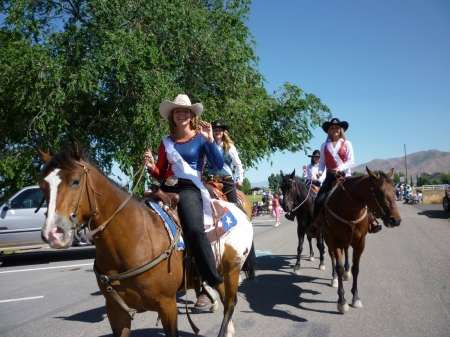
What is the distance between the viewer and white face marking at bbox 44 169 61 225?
2.74 metres

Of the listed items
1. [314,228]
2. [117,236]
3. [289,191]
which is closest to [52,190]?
[117,236]

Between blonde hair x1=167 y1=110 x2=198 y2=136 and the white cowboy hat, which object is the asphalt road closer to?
blonde hair x1=167 y1=110 x2=198 y2=136

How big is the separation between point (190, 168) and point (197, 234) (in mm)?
673

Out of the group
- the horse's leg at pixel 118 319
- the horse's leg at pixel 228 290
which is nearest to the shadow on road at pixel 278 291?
the horse's leg at pixel 228 290

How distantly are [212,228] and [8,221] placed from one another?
9202 mm

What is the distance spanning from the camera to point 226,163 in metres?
7.64

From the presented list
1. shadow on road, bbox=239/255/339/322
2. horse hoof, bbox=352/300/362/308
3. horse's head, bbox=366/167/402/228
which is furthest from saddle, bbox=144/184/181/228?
horse hoof, bbox=352/300/362/308

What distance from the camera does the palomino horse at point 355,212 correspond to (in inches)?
234

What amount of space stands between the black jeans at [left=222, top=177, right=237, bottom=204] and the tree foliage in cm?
768

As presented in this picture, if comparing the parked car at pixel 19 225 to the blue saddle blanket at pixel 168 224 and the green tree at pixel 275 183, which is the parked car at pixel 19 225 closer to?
the blue saddle blanket at pixel 168 224

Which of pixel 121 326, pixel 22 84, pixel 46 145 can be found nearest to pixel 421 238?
pixel 121 326

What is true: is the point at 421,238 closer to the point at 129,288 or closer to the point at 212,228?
the point at 212,228

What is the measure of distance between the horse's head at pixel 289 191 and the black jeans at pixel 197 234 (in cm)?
584

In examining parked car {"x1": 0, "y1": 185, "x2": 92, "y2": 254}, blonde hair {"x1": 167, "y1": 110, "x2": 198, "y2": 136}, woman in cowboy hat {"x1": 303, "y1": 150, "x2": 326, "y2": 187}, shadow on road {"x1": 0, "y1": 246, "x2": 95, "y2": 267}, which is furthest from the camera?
shadow on road {"x1": 0, "y1": 246, "x2": 95, "y2": 267}
